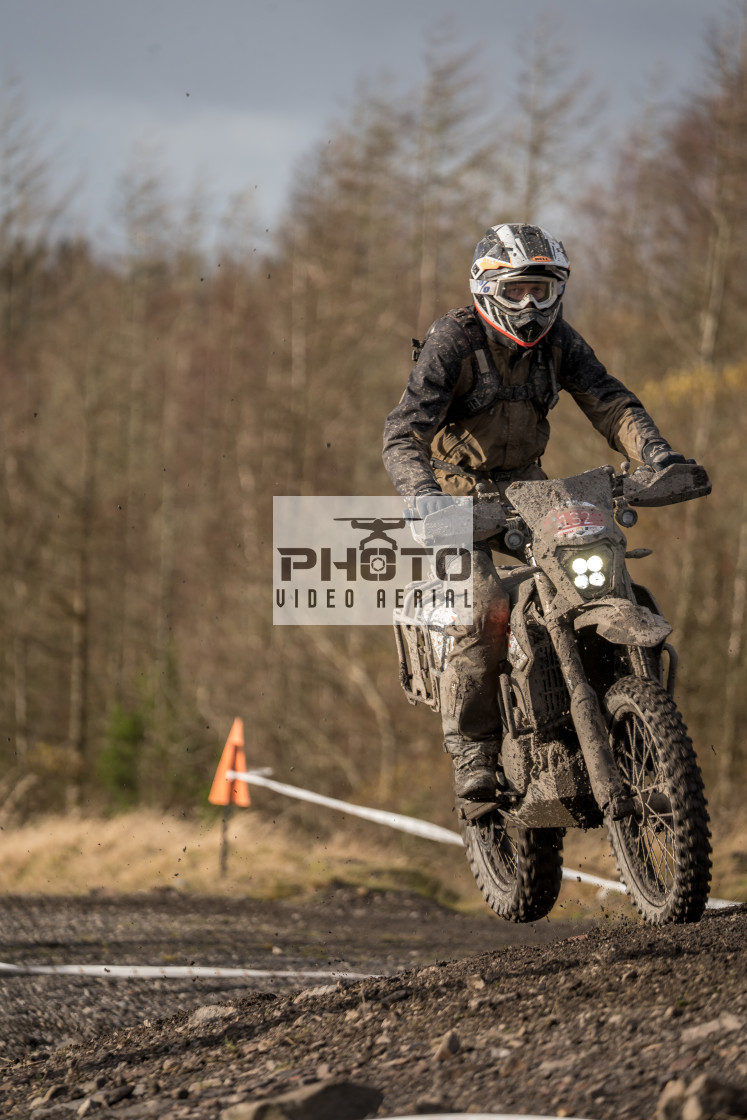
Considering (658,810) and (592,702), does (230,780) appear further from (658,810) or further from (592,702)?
(658,810)

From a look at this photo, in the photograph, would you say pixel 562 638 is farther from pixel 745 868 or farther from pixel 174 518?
pixel 174 518

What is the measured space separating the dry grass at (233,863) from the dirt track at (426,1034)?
4.41 m

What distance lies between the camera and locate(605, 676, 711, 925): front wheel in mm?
4547

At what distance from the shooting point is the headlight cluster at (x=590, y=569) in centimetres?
502

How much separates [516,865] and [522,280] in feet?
8.97

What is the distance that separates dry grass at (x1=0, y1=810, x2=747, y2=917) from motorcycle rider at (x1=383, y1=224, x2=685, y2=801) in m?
4.96

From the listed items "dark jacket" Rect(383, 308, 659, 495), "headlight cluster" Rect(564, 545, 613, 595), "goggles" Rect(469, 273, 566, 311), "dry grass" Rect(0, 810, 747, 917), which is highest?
"goggles" Rect(469, 273, 566, 311)

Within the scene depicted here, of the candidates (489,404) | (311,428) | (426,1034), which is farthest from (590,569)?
(311,428)

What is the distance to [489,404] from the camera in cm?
595

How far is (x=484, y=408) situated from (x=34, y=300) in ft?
140

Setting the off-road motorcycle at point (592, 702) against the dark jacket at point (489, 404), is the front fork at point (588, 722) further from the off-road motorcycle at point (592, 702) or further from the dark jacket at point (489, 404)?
the dark jacket at point (489, 404)

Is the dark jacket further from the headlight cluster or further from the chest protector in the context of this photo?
the headlight cluster

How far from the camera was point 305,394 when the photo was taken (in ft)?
95.5

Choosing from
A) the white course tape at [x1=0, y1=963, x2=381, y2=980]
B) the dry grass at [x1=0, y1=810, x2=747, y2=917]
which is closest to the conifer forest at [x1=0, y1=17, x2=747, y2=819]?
the dry grass at [x1=0, y1=810, x2=747, y2=917]
